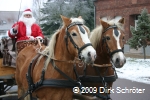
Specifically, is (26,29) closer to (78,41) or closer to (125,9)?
(78,41)

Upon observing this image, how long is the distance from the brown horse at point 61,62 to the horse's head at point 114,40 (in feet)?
2.33

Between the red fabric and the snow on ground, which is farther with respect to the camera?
the snow on ground

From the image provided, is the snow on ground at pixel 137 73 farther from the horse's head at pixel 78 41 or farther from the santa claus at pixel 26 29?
the horse's head at pixel 78 41

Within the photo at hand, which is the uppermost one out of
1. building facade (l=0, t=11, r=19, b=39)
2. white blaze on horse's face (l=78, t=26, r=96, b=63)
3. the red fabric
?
building facade (l=0, t=11, r=19, b=39)

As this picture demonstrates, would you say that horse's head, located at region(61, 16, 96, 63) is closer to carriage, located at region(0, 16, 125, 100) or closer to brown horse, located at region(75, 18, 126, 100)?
carriage, located at region(0, 16, 125, 100)

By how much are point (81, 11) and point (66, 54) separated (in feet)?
75.2

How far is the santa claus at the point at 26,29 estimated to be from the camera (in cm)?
607

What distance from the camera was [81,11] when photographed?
26.8 metres

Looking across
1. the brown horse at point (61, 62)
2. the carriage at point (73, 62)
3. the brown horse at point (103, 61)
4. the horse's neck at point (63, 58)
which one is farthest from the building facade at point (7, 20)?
the horse's neck at point (63, 58)

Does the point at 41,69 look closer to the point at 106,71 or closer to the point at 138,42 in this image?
the point at 106,71

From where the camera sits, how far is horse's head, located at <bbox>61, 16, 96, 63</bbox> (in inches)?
145

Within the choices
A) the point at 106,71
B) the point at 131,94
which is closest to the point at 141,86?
the point at 131,94

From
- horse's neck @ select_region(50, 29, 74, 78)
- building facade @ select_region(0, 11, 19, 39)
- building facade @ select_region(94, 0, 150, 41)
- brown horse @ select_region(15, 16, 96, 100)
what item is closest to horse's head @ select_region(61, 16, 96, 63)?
brown horse @ select_region(15, 16, 96, 100)

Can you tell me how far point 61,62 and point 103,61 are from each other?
3.76ft
